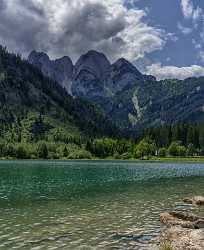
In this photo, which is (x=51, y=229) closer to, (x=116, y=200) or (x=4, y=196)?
(x=116, y=200)

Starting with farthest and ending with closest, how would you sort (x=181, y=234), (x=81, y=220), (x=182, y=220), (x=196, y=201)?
(x=196, y=201), (x=81, y=220), (x=182, y=220), (x=181, y=234)

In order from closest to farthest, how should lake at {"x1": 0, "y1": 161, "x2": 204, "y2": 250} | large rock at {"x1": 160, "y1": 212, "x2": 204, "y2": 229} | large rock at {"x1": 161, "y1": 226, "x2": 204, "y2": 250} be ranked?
large rock at {"x1": 161, "y1": 226, "x2": 204, "y2": 250} < lake at {"x1": 0, "y1": 161, "x2": 204, "y2": 250} < large rock at {"x1": 160, "y1": 212, "x2": 204, "y2": 229}

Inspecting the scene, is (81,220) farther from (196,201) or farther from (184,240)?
(196,201)

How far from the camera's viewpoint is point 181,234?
3203 cm

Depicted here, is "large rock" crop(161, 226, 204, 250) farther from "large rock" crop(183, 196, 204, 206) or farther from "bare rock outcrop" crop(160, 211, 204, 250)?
"large rock" crop(183, 196, 204, 206)

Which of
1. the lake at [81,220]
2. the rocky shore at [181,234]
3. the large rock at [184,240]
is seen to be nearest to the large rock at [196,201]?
the lake at [81,220]

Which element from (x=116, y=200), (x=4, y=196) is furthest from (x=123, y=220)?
(x=4, y=196)

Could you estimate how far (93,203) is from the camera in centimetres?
5728

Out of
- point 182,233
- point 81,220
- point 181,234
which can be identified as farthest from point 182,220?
point 81,220

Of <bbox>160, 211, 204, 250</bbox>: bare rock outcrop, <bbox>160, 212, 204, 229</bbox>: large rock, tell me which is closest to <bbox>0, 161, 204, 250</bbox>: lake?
<bbox>160, 212, 204, 229</bbox>: large rock

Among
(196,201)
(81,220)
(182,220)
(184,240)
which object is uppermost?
(196,201)

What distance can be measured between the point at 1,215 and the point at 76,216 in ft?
27.4

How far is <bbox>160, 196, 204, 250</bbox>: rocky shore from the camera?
89.5ft

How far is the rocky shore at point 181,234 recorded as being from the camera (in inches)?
1073
